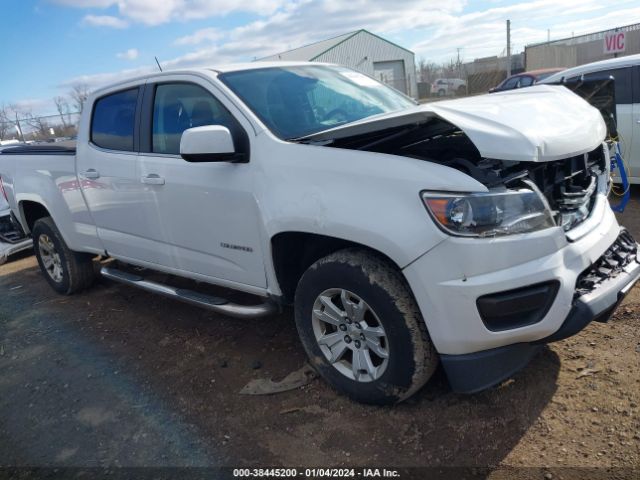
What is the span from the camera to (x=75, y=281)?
529 cm

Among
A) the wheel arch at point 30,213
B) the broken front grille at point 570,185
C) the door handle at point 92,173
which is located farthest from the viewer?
the wheel arch at point 30,213

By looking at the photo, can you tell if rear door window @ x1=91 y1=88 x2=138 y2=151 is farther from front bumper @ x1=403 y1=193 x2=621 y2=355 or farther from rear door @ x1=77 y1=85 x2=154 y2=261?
front bumper @ x1=403 y1=193 x2=621 y2=355

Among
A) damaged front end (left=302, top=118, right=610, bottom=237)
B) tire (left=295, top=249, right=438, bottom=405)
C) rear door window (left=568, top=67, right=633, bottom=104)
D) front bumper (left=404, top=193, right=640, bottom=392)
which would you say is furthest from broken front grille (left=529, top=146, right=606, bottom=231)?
rear door window (left=568, top=67, right=633, bottom=104)

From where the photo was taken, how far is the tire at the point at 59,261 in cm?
518

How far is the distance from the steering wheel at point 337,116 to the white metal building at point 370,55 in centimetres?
3763

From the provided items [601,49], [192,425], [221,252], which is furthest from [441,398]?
[601,49]

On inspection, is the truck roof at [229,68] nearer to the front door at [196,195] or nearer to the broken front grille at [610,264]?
the front door at [196,195]

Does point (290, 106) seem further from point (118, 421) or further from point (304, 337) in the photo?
point (118, 421)

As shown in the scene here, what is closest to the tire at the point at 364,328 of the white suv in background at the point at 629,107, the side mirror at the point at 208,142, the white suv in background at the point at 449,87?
the side mirror at the point at 208,142

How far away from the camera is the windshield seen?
3.20m

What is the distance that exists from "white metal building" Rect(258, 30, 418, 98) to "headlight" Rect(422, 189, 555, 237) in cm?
3903

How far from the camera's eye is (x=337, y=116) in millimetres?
3449

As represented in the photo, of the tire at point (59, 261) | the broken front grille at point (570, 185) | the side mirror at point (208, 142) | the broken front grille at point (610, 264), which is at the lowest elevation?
the tire at point (59, 261)

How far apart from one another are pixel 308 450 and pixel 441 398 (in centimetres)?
78
